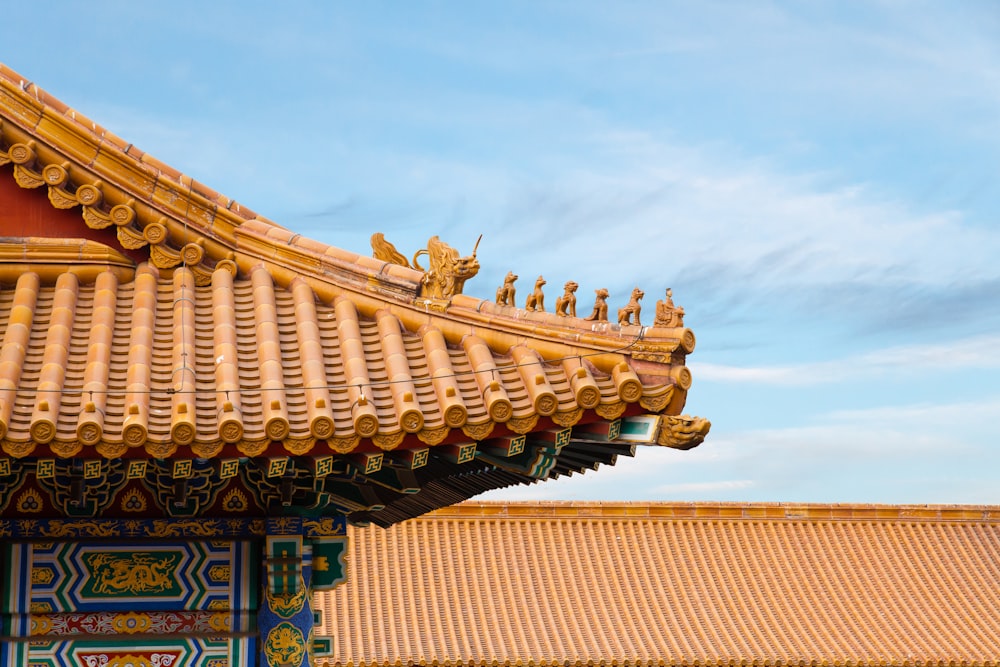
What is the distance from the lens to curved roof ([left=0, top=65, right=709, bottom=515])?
252 inches

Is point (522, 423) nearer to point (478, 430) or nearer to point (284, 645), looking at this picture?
point (478, 430)

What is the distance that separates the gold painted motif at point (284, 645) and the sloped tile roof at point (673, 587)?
14861 mm

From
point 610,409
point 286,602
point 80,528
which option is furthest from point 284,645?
point 610,409

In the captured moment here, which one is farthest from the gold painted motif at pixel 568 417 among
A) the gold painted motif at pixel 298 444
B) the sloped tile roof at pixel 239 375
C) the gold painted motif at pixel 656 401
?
the gold painted motif at pixel 298 444

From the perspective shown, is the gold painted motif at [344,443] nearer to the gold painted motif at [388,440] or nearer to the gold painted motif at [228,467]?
the gold painted motif at [388,440]

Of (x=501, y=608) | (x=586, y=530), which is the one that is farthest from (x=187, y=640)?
(x=586, y=530)

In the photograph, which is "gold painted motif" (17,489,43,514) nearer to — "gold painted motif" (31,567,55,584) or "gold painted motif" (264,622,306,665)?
"gold painted motif" (31,567,55,584)

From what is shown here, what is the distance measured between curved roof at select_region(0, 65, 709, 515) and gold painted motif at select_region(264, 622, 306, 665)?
888mm

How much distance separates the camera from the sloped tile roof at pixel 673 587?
75.6ft

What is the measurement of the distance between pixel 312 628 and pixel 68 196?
8.37 ft

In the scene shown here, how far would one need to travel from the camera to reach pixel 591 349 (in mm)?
6730

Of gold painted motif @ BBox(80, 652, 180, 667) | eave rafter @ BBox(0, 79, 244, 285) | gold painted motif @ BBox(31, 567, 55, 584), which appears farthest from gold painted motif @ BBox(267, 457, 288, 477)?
eave rafter @ BBox(0, 79, 244, 285)

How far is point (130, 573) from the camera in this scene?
23.5ft

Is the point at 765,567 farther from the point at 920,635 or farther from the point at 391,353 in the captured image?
the point at 391,353
